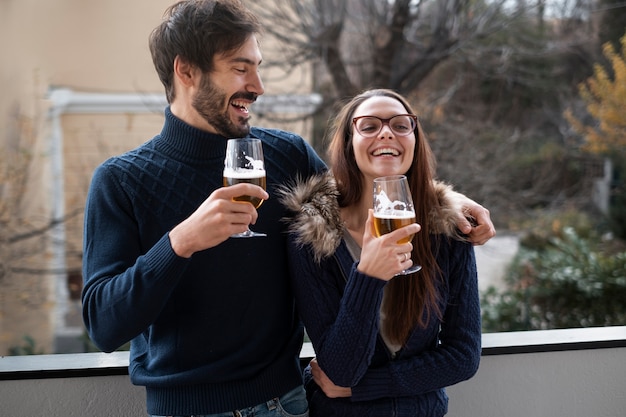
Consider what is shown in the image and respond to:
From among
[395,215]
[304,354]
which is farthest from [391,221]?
[304,354]

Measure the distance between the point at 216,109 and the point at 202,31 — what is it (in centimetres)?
21

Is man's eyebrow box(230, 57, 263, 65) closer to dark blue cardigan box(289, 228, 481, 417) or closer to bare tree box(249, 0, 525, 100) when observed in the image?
dark blue cardigan box(289, 228, 481, 417)

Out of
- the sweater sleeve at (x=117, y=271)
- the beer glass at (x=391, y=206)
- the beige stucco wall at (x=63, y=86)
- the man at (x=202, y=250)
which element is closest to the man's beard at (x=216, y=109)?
the man at (x=202, y=250)

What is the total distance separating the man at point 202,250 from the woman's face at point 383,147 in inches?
10.0

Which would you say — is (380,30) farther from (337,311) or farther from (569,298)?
(337,311)

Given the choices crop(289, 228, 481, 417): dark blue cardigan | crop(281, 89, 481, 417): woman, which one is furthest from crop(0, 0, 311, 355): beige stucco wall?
crop(289, 228, 481, 417): dark blue cardigan

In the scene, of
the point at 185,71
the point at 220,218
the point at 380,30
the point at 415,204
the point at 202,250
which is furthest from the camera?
the point at 380,30

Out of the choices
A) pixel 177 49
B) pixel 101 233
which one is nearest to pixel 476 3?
pixel 177 49

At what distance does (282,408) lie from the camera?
1739mm

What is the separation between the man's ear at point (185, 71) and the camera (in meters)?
1.71

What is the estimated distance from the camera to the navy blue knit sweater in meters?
1.61

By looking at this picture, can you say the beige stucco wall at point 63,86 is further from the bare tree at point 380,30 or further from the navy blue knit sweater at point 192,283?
the navy blue knit sweater at point 192,283

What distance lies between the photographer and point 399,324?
1.77 m

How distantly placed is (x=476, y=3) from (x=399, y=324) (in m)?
4.28
